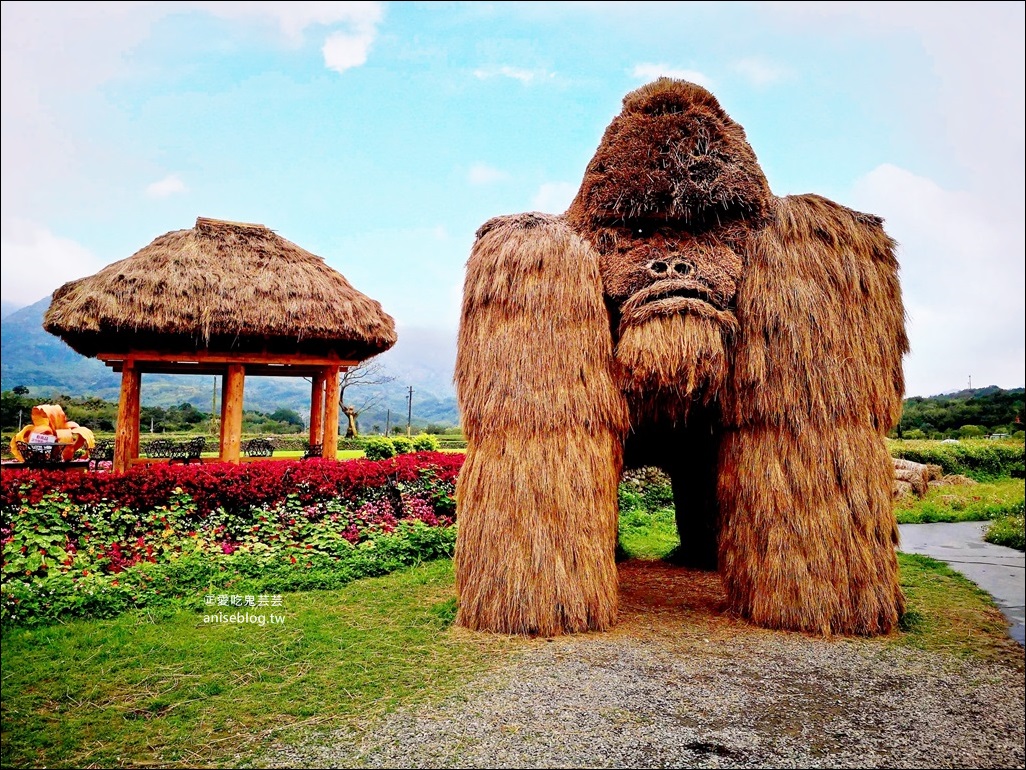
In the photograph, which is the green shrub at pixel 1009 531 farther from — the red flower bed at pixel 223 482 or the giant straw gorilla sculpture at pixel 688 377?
the red flower bed at pixel 223 482

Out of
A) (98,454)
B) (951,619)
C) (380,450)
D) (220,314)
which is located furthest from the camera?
(380,450)

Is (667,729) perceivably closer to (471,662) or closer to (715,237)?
(471,662)

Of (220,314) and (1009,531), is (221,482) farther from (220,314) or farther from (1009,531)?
(1009,531)

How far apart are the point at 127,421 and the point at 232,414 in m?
1.56

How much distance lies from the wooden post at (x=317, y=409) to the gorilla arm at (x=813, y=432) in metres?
10.3

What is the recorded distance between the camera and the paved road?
555 cm

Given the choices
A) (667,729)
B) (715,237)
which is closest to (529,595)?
(667,729)

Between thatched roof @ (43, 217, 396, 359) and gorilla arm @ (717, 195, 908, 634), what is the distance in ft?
24.1

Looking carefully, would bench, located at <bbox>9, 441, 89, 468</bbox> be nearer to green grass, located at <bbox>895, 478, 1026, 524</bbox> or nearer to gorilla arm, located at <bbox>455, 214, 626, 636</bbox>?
gorilla arm, located at <bbox>455, 214, 626, 636</bbox>

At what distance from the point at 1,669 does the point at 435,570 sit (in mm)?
3873

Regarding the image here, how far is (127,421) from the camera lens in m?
10.3

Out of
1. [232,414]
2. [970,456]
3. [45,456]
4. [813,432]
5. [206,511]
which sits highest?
[232,414]

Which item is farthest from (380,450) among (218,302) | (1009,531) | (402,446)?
(1009,531)

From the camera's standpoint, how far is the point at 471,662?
13.8 ft
